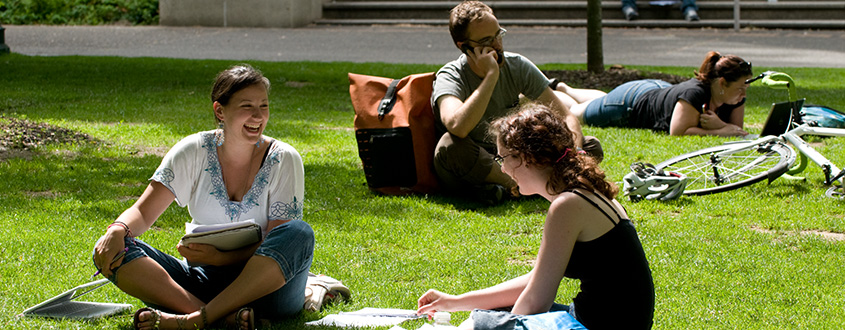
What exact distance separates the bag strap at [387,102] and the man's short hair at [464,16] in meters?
0.74

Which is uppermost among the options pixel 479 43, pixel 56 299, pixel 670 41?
pixel 479 43

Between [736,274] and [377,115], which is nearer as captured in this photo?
[736,274]

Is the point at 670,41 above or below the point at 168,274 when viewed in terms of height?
below

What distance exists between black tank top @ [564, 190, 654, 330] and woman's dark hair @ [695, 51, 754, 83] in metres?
4.86

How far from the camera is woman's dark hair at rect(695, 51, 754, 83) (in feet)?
24.3

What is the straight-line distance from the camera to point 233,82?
3.76 metres

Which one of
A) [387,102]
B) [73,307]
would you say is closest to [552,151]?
[73,307]

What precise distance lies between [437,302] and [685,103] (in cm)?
533

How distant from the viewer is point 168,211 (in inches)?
227

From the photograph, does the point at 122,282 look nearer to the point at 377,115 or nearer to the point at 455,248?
the point at 455,248

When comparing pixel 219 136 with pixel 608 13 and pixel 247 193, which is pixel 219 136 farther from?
pixel 608 13

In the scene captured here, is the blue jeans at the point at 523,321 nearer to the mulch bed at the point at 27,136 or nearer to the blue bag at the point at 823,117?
the mulch bed at the point at 27,136

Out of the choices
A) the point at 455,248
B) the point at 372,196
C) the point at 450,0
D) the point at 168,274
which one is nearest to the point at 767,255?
the point at 455,248

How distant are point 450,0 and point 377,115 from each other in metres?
16.4
